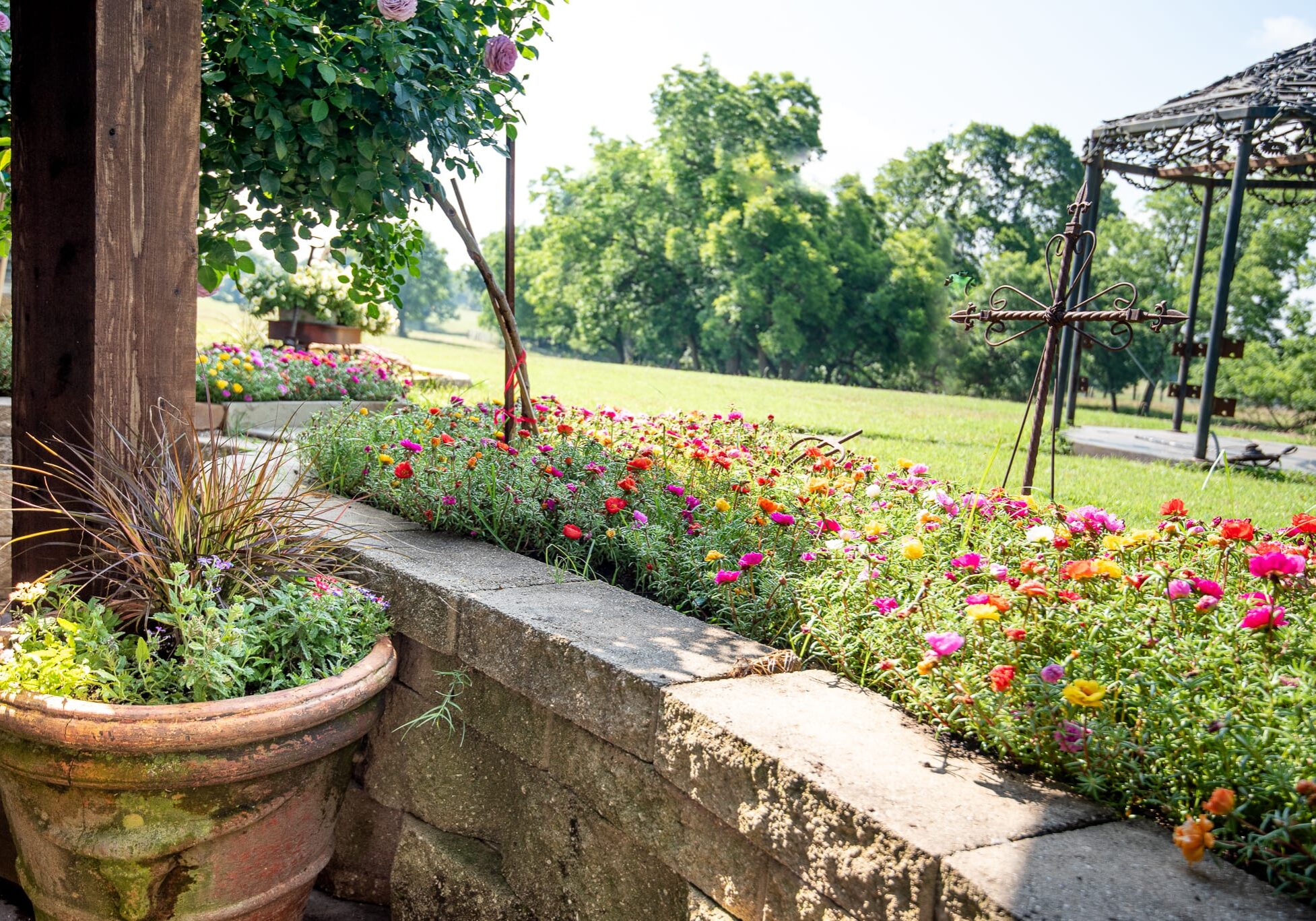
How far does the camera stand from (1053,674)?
1.57 meters

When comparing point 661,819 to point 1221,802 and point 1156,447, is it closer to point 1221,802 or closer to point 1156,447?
point 1221,802

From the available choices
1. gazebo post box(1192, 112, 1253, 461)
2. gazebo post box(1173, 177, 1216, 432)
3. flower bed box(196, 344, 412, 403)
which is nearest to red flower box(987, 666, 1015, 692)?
flower bed box(196, 344, 412, 403)

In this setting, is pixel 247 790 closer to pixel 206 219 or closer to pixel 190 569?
pixel 190 569

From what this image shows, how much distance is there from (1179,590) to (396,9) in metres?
2.70

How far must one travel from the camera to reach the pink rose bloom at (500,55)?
3350mm

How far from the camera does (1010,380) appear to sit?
108 feet

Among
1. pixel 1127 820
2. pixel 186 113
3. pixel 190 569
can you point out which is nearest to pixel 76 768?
pixel 190 569

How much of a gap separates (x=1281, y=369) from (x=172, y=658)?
27045 mm

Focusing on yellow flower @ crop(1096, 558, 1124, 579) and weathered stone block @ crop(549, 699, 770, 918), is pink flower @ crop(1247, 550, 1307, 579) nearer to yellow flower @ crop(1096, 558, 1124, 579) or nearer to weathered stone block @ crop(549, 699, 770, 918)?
yellow flower @ crop(1096, 558, 1124, 579)

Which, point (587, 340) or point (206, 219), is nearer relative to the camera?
point (206, 219)

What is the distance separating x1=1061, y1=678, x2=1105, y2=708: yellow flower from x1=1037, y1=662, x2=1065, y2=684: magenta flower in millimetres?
97

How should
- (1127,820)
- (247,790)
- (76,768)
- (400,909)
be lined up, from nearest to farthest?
(1127,820) < (76,768) < (247,790) < (400,909)

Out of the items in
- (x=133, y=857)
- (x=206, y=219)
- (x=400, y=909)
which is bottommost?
(x=400, y=909)

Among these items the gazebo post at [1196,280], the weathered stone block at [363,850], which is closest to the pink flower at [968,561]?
the weathered stone block at [363,850]
